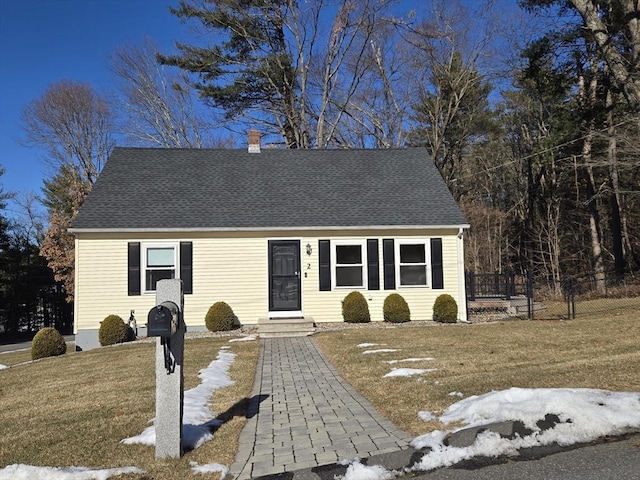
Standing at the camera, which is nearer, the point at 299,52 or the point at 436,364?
the point at 436,364

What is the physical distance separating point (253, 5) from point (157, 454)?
924 inches

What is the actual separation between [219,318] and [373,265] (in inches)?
186

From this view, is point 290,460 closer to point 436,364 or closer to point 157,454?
point 157,454

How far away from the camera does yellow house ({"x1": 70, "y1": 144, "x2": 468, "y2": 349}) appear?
46.6 feet

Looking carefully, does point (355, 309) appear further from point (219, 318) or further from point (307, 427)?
point (307, 427)

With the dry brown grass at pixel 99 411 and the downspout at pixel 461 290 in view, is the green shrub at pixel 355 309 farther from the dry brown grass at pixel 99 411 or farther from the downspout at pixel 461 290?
the dry brown grass at pixel 99 411

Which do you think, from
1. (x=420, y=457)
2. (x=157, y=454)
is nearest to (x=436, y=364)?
(x=420, y=457)

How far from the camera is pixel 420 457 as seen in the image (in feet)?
12.6

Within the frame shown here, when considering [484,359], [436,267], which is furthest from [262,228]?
[484,359]

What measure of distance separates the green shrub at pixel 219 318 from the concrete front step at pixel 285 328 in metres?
1.11

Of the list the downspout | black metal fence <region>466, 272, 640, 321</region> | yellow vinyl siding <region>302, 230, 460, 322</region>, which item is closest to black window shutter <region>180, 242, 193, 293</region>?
yellow vinyl siding <region>302, 230, 460, 322</region>

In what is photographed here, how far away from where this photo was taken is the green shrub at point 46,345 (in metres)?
12.6

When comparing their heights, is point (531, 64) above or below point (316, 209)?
above

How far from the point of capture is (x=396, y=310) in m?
14.2
